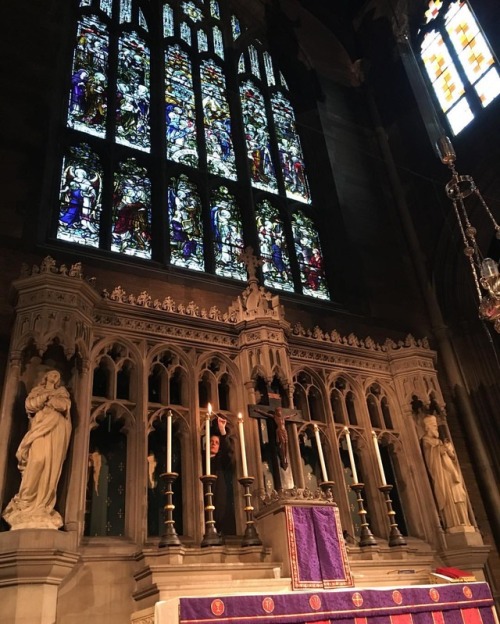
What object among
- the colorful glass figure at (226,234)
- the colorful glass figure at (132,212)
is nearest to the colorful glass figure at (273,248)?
the colorful glass figure at (226,234)

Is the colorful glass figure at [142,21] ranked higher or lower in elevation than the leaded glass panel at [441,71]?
higher

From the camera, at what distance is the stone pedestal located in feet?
15.3

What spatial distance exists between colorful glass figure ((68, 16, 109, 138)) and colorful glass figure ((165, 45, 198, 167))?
1.22 m

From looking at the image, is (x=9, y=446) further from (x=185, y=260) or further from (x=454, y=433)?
(x=454, y=433)

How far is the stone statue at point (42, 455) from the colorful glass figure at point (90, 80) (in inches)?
231

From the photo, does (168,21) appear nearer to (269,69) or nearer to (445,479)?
(269,69)

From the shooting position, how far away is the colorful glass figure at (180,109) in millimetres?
10812

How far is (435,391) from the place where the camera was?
8.09 meters

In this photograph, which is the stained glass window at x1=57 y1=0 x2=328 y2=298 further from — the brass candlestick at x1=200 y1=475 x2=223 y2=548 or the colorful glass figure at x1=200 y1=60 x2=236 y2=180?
the brass candlestick at x1=200 y1=475 x2=223 y2=548

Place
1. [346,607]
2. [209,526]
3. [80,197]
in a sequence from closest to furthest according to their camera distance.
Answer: [346,607]
[209,526]
[80,197]

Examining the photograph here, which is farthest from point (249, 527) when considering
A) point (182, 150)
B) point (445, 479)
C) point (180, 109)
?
point (180, 109)

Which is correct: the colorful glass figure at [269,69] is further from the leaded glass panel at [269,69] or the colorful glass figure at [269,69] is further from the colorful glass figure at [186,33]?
the colorful glass figure at [186,33]

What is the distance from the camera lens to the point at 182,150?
1084 centimetres

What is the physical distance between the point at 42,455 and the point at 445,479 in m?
4.89
